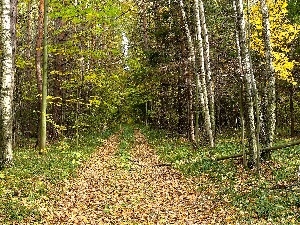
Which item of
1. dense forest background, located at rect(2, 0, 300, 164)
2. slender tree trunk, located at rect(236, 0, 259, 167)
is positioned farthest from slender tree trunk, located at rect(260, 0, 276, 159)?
slender tree trunk, located at rect(236, 0, 259, 167)

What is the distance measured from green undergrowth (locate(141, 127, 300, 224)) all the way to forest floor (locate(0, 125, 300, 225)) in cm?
2

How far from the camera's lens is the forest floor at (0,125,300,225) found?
9570 millimetres

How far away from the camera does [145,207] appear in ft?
35.6

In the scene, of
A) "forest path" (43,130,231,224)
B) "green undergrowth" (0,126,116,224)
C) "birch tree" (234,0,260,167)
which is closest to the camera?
"green undergrowth" (0,126,116,224)

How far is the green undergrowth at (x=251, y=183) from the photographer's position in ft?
31.2

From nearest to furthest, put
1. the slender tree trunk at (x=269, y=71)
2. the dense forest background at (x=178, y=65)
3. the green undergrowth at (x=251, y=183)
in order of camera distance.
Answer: the green undergrowth at (x=251, y=183), the slender tree trunk at (x=269, y=71), the dense forest background at (x=178, y=65)

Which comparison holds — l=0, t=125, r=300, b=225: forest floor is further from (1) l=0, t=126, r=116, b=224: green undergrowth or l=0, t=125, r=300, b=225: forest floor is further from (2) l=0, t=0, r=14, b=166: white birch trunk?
(2) l=0, t=0, r=14, b=166: white birch trunk

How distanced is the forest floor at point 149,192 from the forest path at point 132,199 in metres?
0.02

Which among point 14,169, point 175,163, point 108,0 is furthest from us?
point 108,0

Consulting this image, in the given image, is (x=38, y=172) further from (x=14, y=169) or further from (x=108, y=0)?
(x=108, y=0)

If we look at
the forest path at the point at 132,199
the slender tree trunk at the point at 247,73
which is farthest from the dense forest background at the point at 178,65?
the forest path at the point at 132,199

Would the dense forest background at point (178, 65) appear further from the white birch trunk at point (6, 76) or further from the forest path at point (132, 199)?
the forest path at point (132, 199)

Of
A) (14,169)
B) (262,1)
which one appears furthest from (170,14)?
(14,169)

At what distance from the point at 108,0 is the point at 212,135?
8796mm
